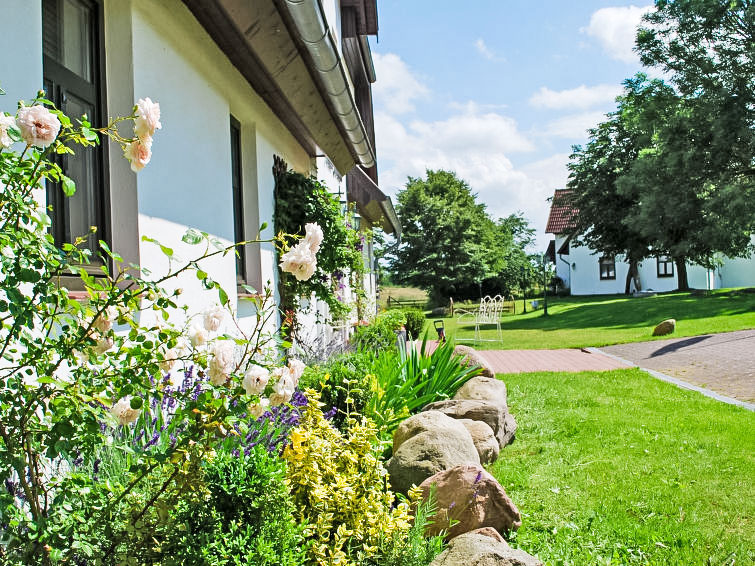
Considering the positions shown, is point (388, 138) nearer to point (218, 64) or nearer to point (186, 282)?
point (218, 64)

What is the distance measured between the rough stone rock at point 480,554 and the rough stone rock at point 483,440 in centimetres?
182

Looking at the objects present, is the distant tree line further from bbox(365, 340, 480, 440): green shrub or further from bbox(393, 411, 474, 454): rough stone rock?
bbox(393, 411, 474, 454): rough stone rock

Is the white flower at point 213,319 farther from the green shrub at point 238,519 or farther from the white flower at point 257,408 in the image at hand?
the green shrub at point 238,519

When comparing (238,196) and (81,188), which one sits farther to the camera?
(238,196)

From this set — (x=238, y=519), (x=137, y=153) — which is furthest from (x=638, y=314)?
(x=137, y=153)

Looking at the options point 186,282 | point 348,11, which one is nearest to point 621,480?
point 186,282

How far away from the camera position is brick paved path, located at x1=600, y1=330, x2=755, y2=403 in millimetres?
8227

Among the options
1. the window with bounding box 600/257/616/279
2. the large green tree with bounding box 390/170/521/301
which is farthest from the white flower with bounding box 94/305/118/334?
the window with bounding box 600/257/616/279

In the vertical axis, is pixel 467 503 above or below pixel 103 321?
below

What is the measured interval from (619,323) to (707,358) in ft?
29.5

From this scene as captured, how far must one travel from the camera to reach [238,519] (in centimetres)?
181

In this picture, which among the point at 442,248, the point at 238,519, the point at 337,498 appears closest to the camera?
the point at 238,519

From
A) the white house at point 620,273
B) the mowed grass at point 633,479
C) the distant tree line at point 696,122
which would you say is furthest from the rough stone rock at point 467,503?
the white house at point 620,273

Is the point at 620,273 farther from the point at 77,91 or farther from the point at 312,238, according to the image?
→ the point at 312,238
